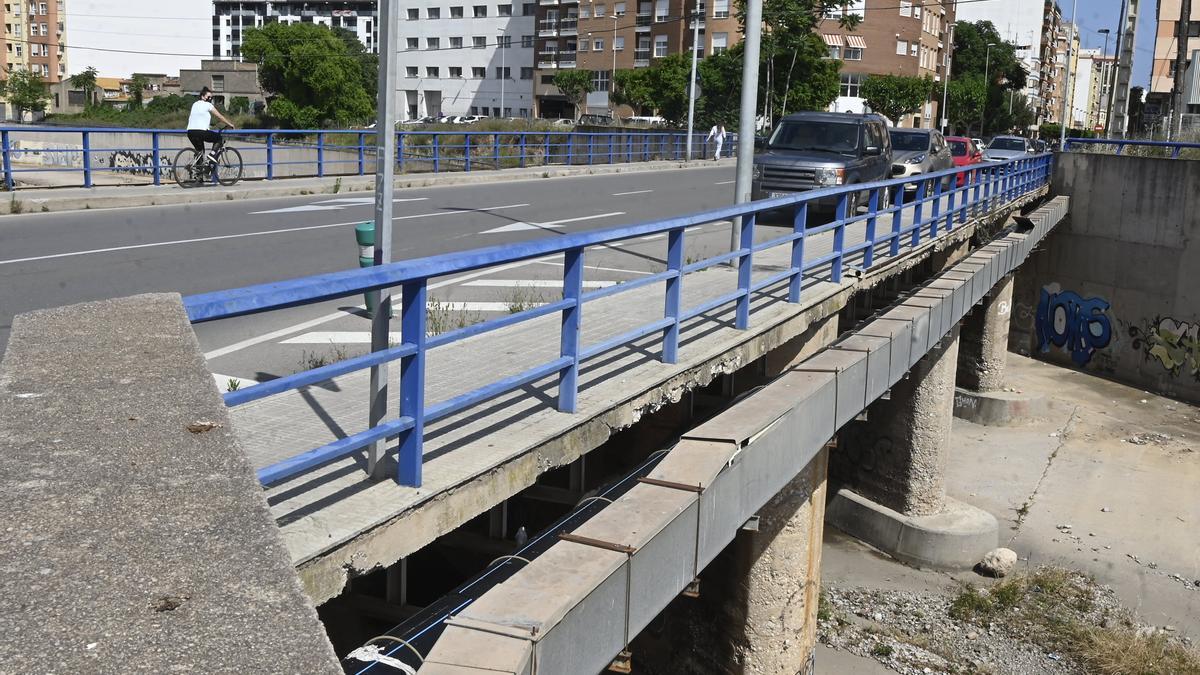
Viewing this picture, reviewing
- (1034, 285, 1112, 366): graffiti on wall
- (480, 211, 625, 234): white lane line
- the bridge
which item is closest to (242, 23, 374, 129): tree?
(1034, 285, 1112, 366): graffiti on wall

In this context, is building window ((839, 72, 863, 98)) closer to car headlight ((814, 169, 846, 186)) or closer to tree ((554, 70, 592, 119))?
tree ((554, 70, 592, 119))

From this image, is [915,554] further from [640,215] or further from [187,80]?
[187,80]

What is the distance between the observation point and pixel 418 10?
364 ft

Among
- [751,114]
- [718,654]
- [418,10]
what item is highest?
[418,10]

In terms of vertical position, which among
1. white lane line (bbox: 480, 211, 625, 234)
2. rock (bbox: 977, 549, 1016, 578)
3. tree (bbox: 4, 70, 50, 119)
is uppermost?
tree (bbox: 4, 70, 50, 119)

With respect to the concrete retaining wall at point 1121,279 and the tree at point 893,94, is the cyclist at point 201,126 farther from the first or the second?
the tree at point 893,94

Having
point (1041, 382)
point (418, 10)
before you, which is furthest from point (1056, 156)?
point (418, 10)

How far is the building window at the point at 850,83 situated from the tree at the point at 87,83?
61459mm

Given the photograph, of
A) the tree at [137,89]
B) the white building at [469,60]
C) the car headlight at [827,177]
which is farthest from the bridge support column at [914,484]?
the tree at [137,89]

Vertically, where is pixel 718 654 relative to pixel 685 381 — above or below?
below

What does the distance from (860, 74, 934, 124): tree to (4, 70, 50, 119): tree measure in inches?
2591

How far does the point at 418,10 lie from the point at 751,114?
104 metres

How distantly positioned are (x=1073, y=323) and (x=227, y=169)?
21.8m

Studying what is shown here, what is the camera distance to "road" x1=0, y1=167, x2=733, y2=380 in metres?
10.3
